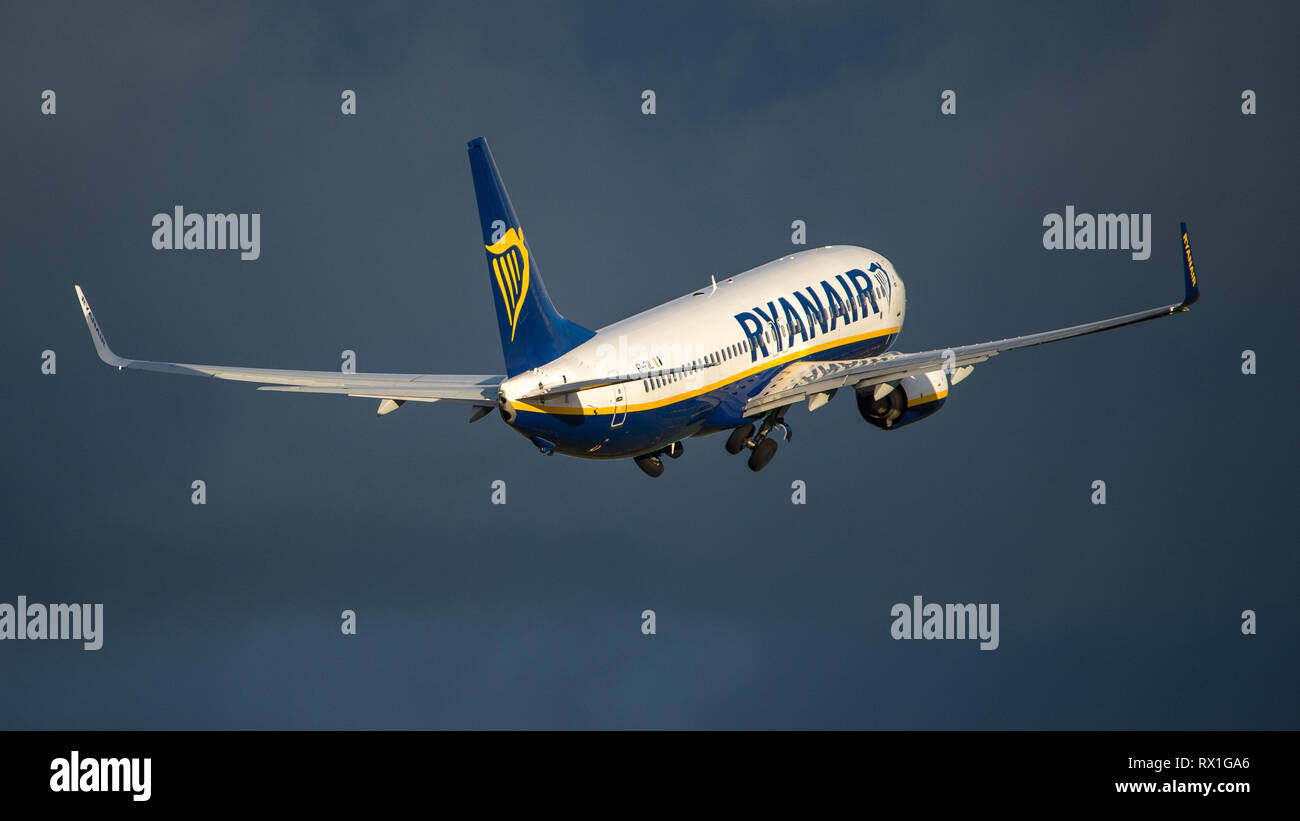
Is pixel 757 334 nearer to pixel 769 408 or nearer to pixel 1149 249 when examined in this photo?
pixel 769 408

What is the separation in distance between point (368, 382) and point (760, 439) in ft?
43.6

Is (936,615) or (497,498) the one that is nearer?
(497,498)

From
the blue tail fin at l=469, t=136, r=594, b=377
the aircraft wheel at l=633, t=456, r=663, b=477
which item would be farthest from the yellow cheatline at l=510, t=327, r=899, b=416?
the aircraft wheel at l=633, t=456, r=663, b=477

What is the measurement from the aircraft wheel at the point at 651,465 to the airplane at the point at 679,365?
0.09m

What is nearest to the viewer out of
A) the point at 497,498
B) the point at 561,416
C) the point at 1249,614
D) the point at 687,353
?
the point at 561,416

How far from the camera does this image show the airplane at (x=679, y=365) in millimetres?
59125

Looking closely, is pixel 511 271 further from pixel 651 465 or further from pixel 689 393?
pixel 651 465

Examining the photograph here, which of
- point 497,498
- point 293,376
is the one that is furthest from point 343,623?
point 293,376

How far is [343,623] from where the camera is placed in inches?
3014

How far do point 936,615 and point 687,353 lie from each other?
19.8m

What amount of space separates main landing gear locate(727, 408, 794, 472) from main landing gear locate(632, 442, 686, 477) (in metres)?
1.60

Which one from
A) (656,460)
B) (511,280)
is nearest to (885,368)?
(656,460)

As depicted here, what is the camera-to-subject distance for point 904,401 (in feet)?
231

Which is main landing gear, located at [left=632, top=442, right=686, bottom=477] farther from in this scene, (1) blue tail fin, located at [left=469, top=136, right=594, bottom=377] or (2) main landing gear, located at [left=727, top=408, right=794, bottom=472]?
(1) blue tail fin, located at [left=469, top=136, right=594, bottom=377]
